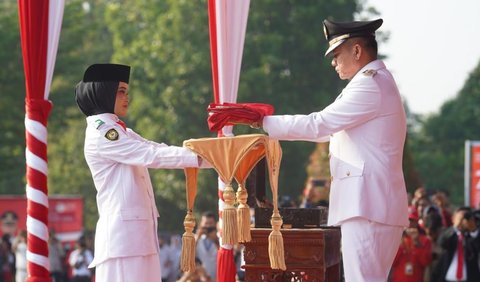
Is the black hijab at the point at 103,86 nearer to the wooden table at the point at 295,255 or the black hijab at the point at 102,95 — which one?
the black hijab at the point at 102,95

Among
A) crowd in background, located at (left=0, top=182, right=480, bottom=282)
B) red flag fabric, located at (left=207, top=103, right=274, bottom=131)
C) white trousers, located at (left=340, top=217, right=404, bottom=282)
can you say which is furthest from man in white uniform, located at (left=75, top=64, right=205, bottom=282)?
crowd in background, located at (left=0, top=182, right=480, bottom=282)

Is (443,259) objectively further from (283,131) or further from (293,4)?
(293,4)

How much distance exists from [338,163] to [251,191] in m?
1.40

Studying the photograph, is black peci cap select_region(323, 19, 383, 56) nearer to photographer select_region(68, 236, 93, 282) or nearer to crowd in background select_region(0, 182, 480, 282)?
crowd in background select_region(0, 182, 480, 282)

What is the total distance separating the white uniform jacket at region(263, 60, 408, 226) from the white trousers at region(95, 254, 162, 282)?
1296 millimetres

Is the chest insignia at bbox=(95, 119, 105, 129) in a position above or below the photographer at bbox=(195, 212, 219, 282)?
above

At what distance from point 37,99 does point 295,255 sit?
9.21 ft

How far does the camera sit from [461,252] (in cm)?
1295

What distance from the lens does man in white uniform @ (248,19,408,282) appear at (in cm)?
692

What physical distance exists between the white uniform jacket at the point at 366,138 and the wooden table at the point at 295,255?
0.46 metres

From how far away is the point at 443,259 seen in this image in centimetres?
1311

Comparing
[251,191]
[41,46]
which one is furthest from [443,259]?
[41,46]

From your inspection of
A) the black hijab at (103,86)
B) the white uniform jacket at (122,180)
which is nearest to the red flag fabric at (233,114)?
the white uniform jacket at (122,180)

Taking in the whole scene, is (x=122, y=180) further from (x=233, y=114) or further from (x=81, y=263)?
(x=81, y=263)
